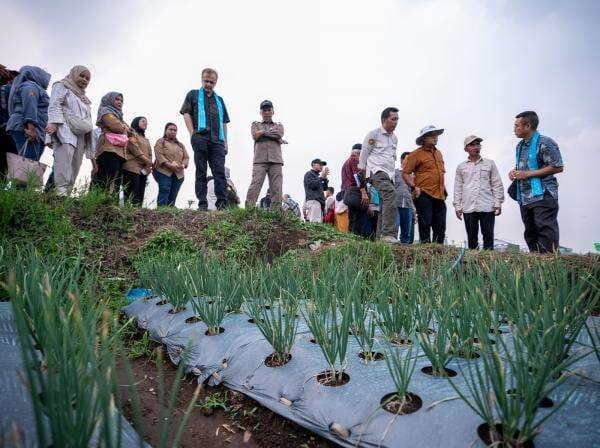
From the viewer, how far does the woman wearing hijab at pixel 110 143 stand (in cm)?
420

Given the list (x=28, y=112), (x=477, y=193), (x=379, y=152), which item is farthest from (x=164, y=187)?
(x=477, y=193)

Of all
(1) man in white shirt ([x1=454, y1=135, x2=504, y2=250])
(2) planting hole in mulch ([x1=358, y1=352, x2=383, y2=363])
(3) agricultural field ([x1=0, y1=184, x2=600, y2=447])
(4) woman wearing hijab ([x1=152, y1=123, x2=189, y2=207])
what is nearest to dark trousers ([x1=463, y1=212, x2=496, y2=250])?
(1) man in white shirt ([x1=454, y1=135, x2=504, y2=250])

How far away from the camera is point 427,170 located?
443 cm

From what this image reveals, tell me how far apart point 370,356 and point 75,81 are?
13.7 ft

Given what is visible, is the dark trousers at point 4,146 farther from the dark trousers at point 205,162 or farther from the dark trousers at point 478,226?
the dark trousers at point 478,226

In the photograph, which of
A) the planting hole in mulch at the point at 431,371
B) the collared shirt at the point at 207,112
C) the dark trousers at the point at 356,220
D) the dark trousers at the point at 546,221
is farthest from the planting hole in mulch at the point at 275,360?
the dark trousers at the point at 356,220

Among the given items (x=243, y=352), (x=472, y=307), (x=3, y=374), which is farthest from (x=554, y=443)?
(x=3, y=374)

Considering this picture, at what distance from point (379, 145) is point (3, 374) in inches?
158

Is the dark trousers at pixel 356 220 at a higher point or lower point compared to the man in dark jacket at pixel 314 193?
lower

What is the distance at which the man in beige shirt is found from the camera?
16.3 ft

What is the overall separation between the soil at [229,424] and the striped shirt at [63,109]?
3.17 meters

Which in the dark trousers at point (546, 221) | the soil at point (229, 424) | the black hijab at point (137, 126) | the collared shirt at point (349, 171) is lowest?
the soil at point (229, 424)

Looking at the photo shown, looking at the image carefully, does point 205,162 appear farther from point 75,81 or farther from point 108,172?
point 75,81

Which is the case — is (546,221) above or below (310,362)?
above
